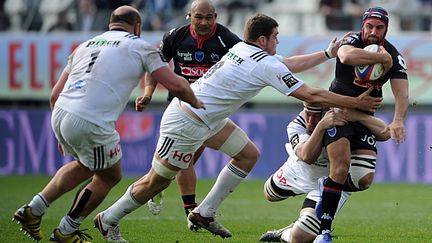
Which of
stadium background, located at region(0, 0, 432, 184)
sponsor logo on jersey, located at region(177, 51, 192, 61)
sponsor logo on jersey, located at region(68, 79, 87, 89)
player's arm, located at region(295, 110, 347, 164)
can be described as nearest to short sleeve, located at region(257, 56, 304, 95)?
player's arm, located at region(295, 110, 347, 164)

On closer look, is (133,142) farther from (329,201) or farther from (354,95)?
(329,201)

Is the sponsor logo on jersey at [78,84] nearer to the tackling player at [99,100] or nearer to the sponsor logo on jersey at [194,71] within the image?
the tackling player at [99,100]

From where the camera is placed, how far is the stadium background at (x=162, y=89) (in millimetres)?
21734

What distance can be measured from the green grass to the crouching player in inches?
25.9

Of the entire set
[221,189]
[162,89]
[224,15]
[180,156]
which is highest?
[180,156]

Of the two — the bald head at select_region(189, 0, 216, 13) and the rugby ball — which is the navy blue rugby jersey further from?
the rugby ball

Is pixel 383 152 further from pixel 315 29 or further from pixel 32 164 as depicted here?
pixel 32 164

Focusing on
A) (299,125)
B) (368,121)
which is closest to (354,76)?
(368,121)

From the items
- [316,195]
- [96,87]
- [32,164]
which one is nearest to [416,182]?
[32,164]

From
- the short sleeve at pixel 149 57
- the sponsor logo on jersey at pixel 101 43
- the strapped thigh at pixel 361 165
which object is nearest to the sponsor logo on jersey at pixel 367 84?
the strapped thigh at pixel 361 165

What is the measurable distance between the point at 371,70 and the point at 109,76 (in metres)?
2.45

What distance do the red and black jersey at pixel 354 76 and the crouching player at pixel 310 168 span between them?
275 millimetres

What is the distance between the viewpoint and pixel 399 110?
9352mm

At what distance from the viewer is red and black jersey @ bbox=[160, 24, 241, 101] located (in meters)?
12.2
